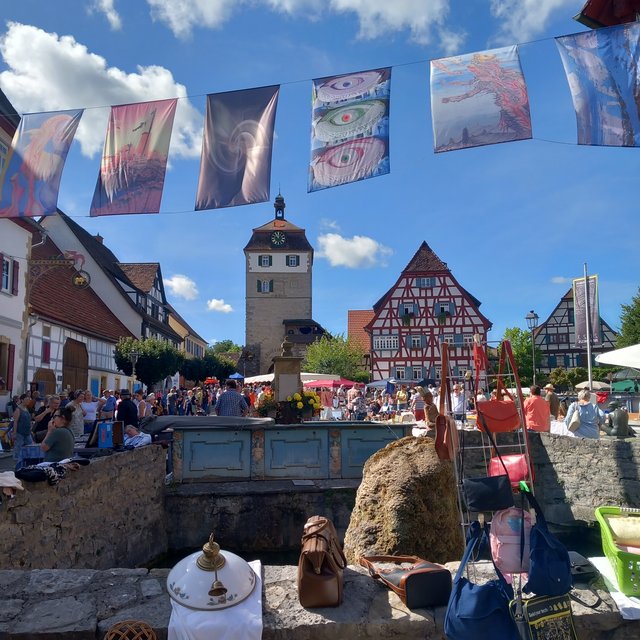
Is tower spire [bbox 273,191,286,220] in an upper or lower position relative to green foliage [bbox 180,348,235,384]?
upper

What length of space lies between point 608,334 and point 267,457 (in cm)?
5914

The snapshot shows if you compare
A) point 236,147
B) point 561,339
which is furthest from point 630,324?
point 236,147

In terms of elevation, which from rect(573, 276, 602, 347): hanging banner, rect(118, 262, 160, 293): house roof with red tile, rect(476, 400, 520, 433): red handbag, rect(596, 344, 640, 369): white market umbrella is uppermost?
rect(118, 262, 160, 293): house roof with red tile

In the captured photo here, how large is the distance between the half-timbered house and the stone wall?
5648 centimetres

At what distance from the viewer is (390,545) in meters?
6.24

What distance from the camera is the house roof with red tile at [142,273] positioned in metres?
42.2

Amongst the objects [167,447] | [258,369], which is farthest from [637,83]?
[258,369]

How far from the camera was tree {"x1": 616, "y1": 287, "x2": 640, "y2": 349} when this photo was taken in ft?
124

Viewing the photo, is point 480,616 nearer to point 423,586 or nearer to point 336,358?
point 423,586

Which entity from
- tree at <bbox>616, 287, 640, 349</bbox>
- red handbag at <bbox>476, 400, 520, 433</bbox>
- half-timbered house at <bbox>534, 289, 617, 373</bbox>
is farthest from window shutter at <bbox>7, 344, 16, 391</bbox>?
half-timbered house at <bbox>534, 289, 617, 373</bbox>

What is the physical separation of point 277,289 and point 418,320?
2106 centimetres

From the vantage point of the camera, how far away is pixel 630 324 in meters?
38.5

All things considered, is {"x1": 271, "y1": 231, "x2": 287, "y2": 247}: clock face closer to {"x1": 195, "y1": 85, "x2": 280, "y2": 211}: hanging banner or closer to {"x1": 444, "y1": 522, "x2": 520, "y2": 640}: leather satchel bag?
{"x1": 195, "y1": 85, "x2": 280, "y2": 211}: hanging banner

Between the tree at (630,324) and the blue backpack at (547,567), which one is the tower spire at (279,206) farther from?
the blue backpack at (547,567)
